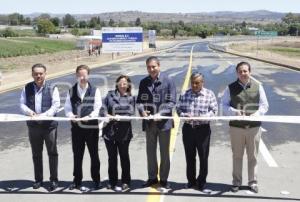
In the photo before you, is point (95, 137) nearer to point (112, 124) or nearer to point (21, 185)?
point (112, 124)

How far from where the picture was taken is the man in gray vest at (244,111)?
719 cm

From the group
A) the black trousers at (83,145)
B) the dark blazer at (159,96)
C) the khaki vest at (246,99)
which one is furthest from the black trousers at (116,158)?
the khaki vest at (246,99)

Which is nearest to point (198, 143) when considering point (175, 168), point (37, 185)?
point (175, 168)

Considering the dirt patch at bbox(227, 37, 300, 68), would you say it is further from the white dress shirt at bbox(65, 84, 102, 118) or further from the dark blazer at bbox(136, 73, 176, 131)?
the white dress shirt at bbox(65, 84, 102, 118)

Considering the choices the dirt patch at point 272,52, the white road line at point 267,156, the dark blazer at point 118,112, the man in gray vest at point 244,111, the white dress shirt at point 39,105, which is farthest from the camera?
the dirt patch at point 272,52

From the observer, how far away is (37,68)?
7320 mm

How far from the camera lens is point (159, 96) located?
7285mm

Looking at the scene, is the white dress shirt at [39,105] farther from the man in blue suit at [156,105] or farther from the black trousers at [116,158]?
the man in blue suit at [156,105]

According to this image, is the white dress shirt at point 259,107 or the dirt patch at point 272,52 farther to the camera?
the dirt patch at point 272,52

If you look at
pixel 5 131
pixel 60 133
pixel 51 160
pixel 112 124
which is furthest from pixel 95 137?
pixel 5 131

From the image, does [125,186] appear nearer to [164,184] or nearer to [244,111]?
[164,184]

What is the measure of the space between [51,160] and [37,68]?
4.76 feet

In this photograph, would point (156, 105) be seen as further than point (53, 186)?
No

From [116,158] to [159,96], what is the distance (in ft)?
3.82
